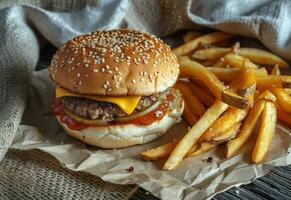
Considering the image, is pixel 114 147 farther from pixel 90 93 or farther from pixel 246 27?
pixel 246 27

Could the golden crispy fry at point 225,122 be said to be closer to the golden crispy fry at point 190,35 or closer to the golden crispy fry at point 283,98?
the golden crispy fry at point 283,98

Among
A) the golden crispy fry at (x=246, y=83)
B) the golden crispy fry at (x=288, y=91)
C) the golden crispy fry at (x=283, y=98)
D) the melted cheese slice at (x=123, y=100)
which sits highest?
the golden crispy fry at (x=246, y=83)

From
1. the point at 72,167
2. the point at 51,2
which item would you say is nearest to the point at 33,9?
the point at 51,2

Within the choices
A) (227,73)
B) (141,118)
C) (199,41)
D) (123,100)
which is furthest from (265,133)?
(199,41)

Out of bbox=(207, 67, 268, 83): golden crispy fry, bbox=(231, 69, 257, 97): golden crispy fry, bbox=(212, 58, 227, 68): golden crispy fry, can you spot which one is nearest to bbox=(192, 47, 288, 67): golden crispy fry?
bbox=(212, 58, 227, 68): golden crispy fry

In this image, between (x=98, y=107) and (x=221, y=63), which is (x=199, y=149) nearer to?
(x=98, y=107)

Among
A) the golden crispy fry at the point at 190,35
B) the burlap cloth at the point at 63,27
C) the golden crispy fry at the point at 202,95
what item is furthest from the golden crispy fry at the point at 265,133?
the golden crispy fry at the point at 190,35
